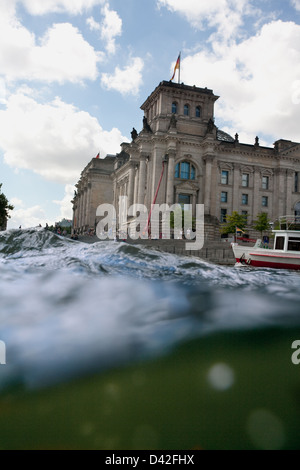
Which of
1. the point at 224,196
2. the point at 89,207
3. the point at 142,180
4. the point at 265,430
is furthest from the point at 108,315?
the point at 89,207

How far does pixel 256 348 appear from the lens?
11.3ft

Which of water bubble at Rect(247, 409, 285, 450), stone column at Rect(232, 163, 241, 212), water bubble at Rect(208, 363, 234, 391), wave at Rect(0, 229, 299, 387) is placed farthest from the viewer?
stone column at Rect(232, 163, 241, 212)

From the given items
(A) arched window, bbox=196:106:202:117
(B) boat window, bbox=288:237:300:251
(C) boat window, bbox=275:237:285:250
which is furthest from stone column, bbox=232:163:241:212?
(B) boat window, bbox=288:237:300:251

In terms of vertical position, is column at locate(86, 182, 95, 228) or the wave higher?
column at locate(86, 182, 95, 228)

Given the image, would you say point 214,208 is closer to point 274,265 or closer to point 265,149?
point 265,149

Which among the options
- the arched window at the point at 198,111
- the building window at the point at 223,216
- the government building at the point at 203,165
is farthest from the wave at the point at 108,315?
the arched window at the point at 198,111

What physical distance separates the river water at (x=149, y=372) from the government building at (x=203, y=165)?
4340cm

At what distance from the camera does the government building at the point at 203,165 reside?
163ft

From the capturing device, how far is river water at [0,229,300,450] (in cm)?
251

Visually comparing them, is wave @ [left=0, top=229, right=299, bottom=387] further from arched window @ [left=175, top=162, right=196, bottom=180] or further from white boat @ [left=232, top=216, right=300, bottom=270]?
arched window @ [left=175, top=162, right=196, bottom=180]

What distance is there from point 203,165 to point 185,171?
112 inches

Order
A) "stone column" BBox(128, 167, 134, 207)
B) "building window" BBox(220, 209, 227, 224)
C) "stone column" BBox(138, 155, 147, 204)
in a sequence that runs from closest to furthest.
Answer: "stone column" BBox(138, 155, 147, 204)
"building window" BBox(220, 209, 227, 224)
"stone column" BBox(128, 167, 134, 207)

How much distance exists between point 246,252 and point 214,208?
85.3 feet

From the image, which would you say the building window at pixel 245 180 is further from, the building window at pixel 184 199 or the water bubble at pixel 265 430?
the water bubble at pixel 265 430
